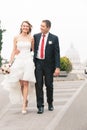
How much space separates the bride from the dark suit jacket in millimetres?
128

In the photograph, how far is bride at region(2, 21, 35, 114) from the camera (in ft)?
36.0

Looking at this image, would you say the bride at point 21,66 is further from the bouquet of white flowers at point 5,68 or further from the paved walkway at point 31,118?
the paved walkway at point 31,118

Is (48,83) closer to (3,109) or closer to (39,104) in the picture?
(39,104)

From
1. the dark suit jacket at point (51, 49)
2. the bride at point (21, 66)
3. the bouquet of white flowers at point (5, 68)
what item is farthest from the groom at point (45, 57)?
the bouquet of white flowers at point (5, 68)

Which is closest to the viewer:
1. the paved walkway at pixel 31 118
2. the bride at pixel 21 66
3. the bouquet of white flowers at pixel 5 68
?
the paved walkway at pixel 31 118

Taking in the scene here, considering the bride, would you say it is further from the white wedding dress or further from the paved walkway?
the paved walkway

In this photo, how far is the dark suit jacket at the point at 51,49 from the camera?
11.2 meters

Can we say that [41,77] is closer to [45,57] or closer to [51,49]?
[45,57]

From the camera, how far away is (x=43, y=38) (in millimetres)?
11227

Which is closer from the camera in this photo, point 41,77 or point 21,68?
point 21,68

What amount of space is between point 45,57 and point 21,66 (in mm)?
517

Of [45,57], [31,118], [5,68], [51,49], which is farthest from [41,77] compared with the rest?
[31,118]

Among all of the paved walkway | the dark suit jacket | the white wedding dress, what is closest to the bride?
the white wedding dress

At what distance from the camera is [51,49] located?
11.3 meters
